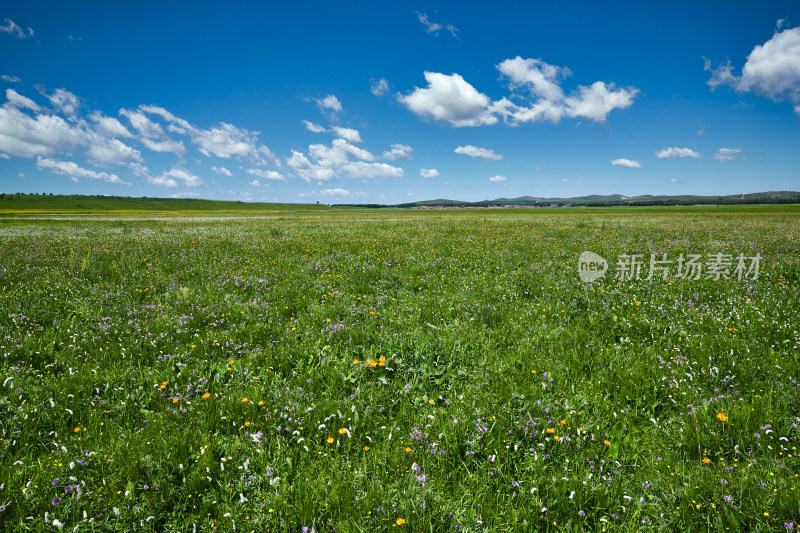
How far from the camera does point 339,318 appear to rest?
288 inches

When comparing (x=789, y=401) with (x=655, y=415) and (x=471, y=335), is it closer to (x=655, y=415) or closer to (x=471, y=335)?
(x=655, y=415)

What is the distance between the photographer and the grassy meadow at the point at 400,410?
296cm

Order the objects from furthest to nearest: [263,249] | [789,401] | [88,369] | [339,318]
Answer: [263,249], [339,318], [88,369], [789,401]

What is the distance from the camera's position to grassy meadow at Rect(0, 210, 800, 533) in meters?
2.96

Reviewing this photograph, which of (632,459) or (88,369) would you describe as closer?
(632,459)

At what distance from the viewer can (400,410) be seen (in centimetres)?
439

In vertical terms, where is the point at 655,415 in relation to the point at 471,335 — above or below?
below

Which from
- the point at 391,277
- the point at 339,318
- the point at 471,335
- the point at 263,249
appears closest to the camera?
the point at 471,335

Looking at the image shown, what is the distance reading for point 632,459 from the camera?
3.58m

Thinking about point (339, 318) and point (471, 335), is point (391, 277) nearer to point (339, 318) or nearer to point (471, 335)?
point (339, 318)

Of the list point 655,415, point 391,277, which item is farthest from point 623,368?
point 391,277

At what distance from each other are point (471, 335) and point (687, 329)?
4082 millimetres

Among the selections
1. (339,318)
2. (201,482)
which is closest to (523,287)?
(339,318)

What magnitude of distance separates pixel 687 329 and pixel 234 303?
30.9 feet
